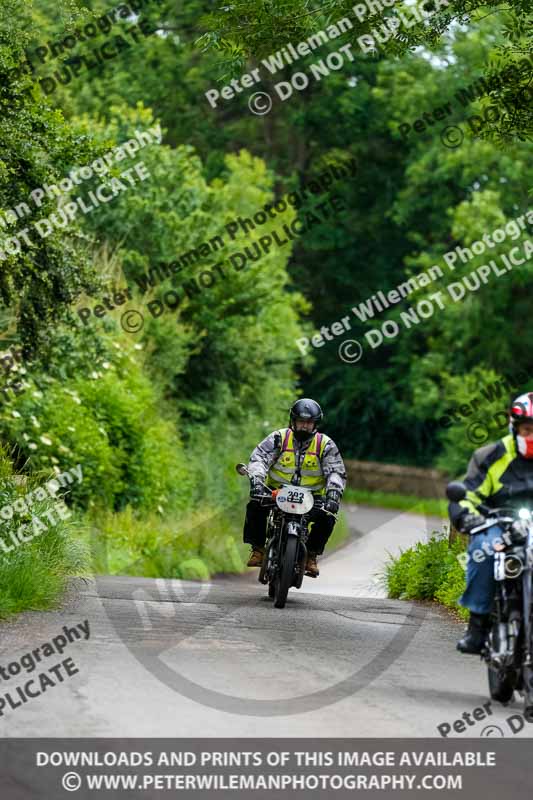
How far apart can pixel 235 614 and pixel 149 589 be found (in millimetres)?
2509

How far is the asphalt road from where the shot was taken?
26.8ft

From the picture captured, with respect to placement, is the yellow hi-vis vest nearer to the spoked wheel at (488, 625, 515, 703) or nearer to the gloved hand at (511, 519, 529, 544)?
the spoked wheel at (488, 625, 515, 703)

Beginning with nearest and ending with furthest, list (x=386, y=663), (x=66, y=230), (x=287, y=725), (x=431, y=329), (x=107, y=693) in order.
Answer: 1. (x=287, y=725)
2. (x=107, y=693)
3. (x=386, y=663)
4. (x=66, y=230)
5. (x=431, y=329)

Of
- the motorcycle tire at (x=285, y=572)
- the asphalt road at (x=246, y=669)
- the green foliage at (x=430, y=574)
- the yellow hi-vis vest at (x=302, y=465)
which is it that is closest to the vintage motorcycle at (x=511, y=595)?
the asphalt road at (x=246, y=669)

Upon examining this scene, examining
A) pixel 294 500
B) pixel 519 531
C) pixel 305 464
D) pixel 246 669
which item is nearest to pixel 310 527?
pixel 305 464

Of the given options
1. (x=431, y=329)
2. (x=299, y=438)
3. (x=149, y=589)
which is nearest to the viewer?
(x=299, y=438)

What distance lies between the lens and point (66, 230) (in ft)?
60.6

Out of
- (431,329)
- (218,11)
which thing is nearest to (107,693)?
(218,11)

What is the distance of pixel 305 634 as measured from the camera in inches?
460

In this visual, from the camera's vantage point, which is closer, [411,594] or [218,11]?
[218,11]

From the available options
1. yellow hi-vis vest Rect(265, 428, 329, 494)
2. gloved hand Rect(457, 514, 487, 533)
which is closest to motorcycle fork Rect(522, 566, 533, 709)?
gloved hand Rect(457, 514, 487, 533)

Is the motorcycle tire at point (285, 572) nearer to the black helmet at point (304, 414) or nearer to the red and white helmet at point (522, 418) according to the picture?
the black helmet at point (304, 414)
